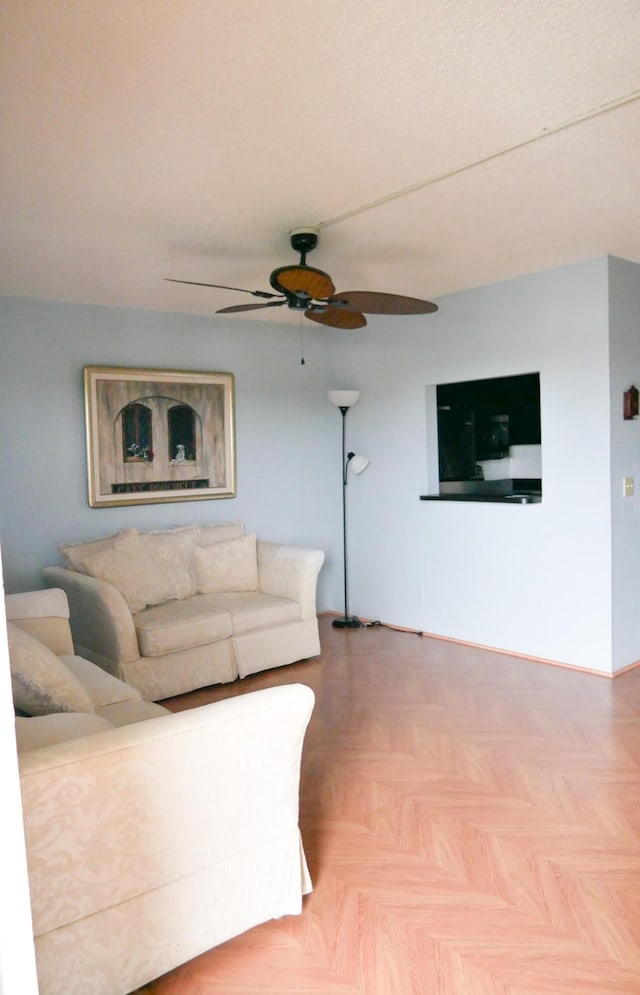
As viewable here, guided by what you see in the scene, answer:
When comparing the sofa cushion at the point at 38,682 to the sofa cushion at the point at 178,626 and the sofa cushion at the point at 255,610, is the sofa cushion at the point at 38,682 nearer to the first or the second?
the sofa cushion at the point at 178,626

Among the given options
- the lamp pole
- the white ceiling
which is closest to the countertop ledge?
the lamp pole


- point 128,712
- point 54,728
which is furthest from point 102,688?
point 54,728

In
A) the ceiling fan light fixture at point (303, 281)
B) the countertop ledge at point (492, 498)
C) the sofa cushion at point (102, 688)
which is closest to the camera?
the sofa cushion at point (102, 688)

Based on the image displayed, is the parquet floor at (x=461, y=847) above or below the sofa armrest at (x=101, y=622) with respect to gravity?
below

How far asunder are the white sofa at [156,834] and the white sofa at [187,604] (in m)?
1.79

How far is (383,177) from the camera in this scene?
2814mm

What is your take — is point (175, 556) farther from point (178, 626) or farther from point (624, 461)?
point (624, 461)

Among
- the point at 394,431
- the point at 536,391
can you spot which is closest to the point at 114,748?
the point at 394,431

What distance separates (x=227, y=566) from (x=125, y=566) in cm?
80

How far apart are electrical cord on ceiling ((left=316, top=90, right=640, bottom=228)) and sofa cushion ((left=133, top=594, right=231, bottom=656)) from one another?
232 cm

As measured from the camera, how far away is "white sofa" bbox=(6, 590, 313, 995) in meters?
1.63

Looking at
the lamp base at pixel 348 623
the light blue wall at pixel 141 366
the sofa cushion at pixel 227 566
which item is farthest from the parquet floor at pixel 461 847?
the light blue wall at pixel 141 366

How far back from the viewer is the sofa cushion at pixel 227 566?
15.9 feet

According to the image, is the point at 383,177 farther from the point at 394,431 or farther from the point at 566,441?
the point at 394,431
